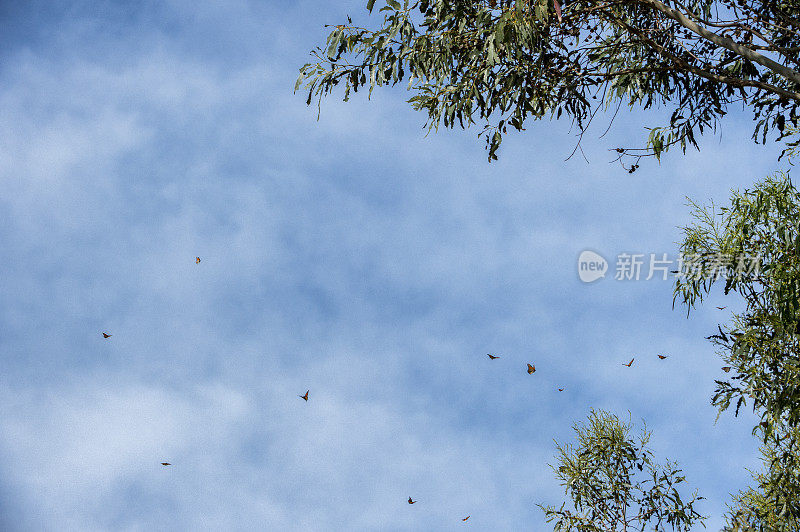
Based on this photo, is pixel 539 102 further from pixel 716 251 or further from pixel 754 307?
pixel 754 307

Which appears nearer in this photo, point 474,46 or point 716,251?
point 474,46

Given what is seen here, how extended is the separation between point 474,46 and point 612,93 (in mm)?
1415

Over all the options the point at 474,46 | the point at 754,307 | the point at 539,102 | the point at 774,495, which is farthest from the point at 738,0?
the point at 774,495

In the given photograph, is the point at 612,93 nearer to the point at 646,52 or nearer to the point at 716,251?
the point at 646,52

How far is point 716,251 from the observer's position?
287 inches

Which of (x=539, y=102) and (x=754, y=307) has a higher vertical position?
(x=539, y=102)

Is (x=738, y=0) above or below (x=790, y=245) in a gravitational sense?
above

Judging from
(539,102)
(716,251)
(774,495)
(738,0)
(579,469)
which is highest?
(738,0)

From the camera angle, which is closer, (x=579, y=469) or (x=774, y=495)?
(x=774, y=495)

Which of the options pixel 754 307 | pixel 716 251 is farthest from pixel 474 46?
pixel 754 307

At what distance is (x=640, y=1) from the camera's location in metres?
6.61

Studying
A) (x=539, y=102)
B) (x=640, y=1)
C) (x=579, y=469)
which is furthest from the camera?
(x=579, y=469)

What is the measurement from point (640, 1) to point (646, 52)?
28.0 inches

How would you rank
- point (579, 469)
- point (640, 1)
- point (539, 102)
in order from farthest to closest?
point (579, 469), point (539, 102), point (640, 1)
